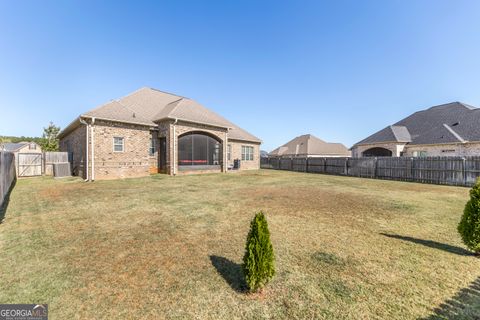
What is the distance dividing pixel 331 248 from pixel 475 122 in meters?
27.4

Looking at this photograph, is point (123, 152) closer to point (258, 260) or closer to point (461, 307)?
point (258, 260)

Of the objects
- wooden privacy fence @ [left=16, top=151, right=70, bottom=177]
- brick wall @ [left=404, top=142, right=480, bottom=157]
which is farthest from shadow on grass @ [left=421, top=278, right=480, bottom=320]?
brick wall @ [left=404, top=142, right=480, bottom=157]

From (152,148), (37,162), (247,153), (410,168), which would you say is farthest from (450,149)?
(37,162)

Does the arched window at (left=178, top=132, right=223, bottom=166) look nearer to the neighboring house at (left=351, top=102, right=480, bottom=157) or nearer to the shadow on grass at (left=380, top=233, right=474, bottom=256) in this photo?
the shadow on grass at (left=380, top=233, right=474, bottom=256)

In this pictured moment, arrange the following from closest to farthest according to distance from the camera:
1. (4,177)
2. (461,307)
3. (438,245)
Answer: (461,307) → (438,245) → (4,177)

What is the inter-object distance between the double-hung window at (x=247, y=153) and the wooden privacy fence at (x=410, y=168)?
24.5 feet

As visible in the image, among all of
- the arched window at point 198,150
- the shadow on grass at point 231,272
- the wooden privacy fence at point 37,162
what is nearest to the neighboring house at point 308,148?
the arched window at point 198,150

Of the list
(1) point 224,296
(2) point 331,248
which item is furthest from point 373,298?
(1) point 224,296

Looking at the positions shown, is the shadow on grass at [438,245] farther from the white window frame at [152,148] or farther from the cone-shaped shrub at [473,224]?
the white window frame at [152,148]

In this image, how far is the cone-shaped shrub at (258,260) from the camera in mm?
2814

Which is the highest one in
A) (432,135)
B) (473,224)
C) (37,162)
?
(432,135)

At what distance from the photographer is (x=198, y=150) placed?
1880cm

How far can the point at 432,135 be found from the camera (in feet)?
72.3

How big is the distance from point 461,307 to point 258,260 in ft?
8.41
